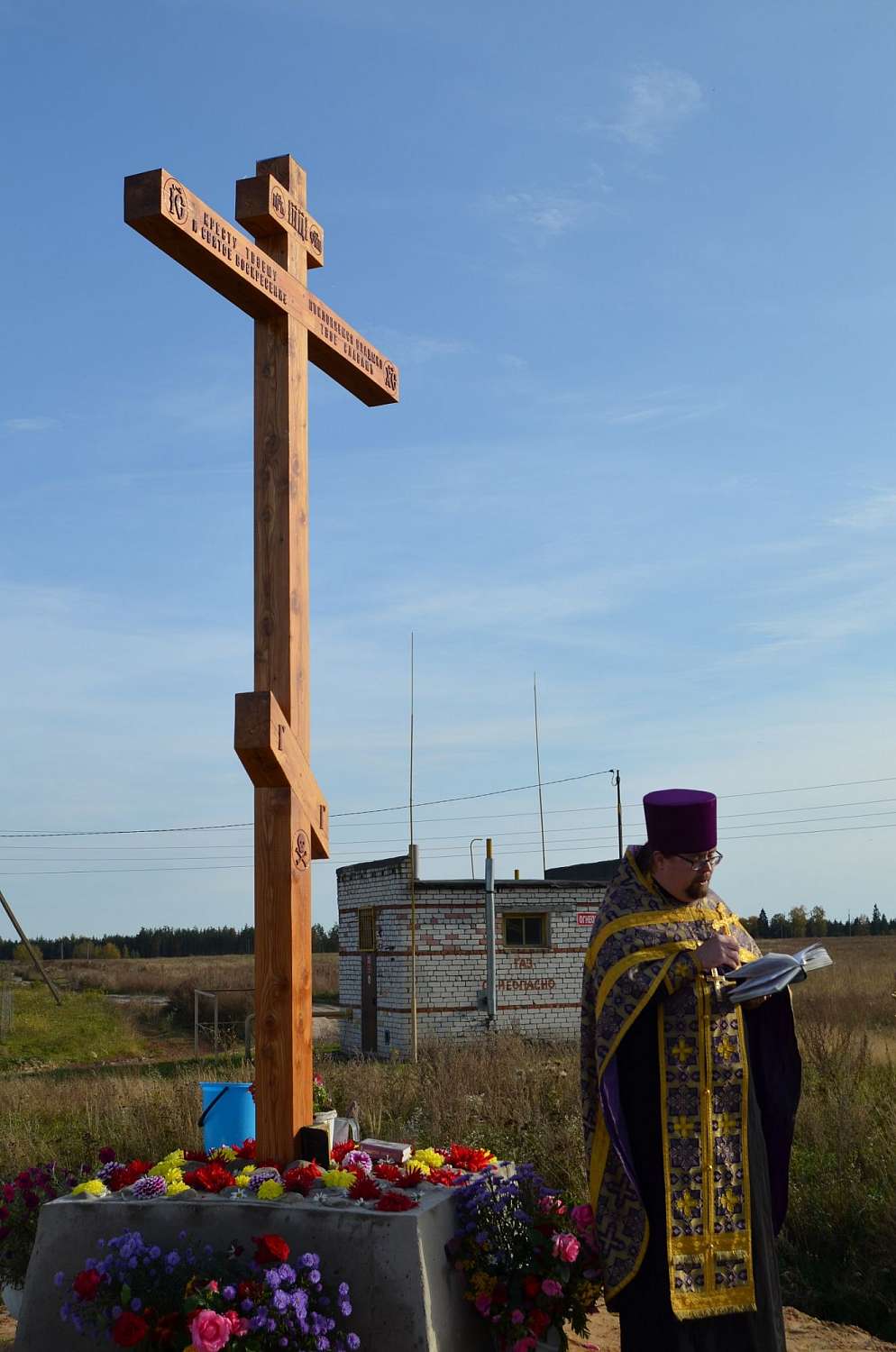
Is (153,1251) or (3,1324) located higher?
(153,1251)

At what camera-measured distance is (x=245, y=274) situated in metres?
5.12

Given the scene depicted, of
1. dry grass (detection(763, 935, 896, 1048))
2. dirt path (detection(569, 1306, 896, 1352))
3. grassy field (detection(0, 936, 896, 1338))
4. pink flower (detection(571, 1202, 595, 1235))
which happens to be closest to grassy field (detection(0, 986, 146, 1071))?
grassy field (detection(0, 936, 896, 1338))

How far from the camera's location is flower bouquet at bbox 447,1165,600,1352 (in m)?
4.54

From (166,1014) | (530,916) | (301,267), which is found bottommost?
(166,1014)

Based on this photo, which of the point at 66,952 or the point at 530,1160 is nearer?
the point at 530,1160

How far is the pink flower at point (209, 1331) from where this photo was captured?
395 centimetres

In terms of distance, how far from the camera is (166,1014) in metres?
33.4

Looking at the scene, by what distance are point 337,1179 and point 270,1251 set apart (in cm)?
54

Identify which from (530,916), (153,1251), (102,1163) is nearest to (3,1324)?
(102,1163)

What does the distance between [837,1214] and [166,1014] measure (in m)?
28.4

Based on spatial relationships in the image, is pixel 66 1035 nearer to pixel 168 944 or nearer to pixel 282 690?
pixel 282 690

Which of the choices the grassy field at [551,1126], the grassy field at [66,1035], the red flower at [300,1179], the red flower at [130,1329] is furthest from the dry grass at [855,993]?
the grassy field at [66,1035]

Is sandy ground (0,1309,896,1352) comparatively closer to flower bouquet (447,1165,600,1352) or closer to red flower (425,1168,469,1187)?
flower bouquet (447,1165,600,1352)

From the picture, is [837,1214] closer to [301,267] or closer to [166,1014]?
[301,267]
